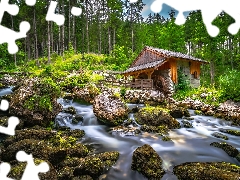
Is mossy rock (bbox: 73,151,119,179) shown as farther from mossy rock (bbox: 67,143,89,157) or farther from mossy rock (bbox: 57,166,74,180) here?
mossy rock (bbox: 67,143,89,157)

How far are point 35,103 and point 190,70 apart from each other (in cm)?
2118

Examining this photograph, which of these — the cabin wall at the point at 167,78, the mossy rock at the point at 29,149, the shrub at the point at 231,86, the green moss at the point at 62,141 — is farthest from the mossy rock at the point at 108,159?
the cabin wall at the point at 167,78

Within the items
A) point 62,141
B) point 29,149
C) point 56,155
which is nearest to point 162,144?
point 62,141

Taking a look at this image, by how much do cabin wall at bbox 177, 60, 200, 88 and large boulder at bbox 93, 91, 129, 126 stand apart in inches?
610

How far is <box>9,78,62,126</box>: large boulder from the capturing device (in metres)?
10.5

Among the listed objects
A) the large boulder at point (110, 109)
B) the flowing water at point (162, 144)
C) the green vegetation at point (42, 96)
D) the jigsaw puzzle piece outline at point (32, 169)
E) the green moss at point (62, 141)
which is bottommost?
the flowing water at point (162, 144)

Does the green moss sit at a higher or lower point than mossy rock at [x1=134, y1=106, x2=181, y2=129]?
lower

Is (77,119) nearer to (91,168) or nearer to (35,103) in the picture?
(35,103)

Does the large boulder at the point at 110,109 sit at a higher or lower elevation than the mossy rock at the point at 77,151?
higher

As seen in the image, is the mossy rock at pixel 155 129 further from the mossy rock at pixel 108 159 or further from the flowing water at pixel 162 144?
the mossy rock at pixel 108 159

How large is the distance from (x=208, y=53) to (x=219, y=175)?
2913 cm

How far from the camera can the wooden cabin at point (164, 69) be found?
24766mm

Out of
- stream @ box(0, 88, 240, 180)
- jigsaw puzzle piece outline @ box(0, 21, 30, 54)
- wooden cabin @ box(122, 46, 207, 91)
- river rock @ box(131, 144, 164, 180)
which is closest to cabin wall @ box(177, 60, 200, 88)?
wooden cabin @ box(122, 46, 207, 91)

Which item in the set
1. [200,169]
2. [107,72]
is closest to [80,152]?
[200,169]
